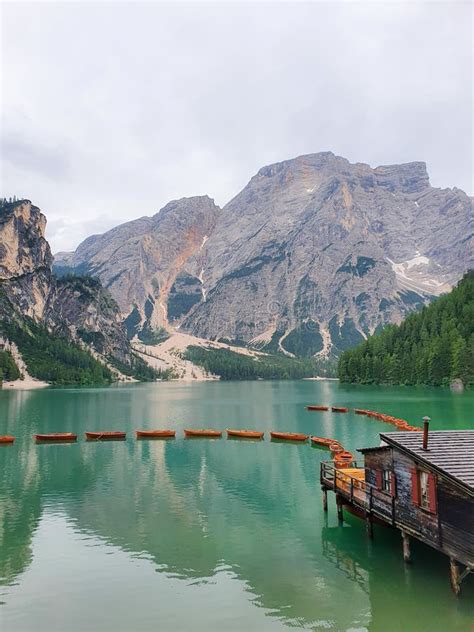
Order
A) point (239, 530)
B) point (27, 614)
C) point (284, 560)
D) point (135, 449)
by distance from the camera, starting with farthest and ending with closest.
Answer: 1. point (135, 449)
2. point (239, 530)
3. point (284, 560)
4. point (27, 614)

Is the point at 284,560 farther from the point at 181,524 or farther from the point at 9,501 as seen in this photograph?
the point at 9,501

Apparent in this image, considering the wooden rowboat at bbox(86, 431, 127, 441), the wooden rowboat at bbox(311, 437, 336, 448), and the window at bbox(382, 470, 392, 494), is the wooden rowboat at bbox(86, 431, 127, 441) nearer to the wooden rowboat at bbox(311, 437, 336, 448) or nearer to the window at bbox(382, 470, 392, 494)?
the wooden rowboat at bbox(311, 437, 336, 448)

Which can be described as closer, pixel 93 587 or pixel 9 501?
pixel 93 587

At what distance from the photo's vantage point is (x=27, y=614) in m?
27.3

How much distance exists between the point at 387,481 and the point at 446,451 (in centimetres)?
547


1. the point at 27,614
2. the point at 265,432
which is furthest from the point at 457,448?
the point at 265,432

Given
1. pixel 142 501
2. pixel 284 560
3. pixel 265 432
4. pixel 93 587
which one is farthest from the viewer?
pixel 265 432

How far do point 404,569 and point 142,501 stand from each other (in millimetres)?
27484

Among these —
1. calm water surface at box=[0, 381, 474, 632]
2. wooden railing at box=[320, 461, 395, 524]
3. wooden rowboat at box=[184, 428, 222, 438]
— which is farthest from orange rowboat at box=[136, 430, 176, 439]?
wooden railing at box=[320, 461, 395, 524]

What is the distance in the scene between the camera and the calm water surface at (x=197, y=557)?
27.1 m

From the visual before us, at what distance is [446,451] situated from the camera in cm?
3181

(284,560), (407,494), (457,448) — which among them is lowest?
(284,560)

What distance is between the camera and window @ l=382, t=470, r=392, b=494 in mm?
34938

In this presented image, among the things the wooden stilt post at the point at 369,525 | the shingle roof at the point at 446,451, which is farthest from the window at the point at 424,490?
the wooden stilt post at the point at 369,525
